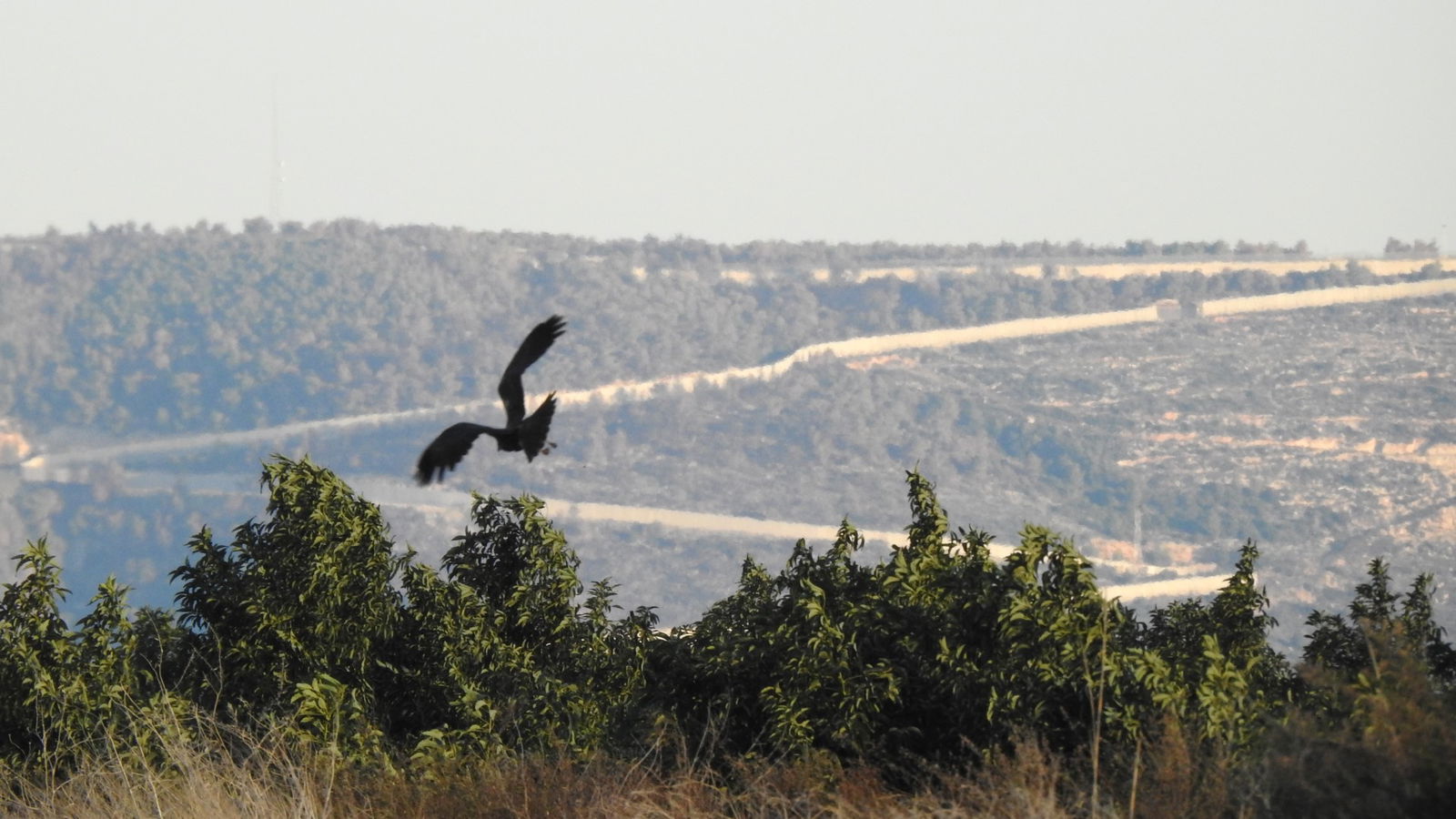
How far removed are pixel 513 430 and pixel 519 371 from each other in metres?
0.39

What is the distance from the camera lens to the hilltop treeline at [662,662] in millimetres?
8781

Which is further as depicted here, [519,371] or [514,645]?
[514,645]

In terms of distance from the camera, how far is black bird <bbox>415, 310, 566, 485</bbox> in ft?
26.6

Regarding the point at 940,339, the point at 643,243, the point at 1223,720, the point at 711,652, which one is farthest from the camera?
the point at 643,243

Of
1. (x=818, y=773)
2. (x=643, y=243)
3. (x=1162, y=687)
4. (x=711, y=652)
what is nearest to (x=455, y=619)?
(x=711, y=652)

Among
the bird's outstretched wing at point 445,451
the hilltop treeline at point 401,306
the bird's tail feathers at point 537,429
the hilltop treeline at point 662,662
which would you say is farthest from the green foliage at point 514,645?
the hilltop treeline at point 401,306

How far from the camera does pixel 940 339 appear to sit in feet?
367

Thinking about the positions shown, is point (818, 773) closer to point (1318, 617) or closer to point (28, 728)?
point (1318, 617)

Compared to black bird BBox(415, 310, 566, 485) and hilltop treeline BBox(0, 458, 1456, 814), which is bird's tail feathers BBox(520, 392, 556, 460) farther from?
hilltop treeline BBox(0, 458, 1456, 814)

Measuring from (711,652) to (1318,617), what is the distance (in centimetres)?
375

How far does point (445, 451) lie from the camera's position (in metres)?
8.45

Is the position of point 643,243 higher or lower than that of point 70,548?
higher

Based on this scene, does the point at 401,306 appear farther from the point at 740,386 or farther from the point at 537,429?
the point at 537,429

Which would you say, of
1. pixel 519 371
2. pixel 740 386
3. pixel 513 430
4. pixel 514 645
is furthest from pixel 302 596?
pixel 740 386
